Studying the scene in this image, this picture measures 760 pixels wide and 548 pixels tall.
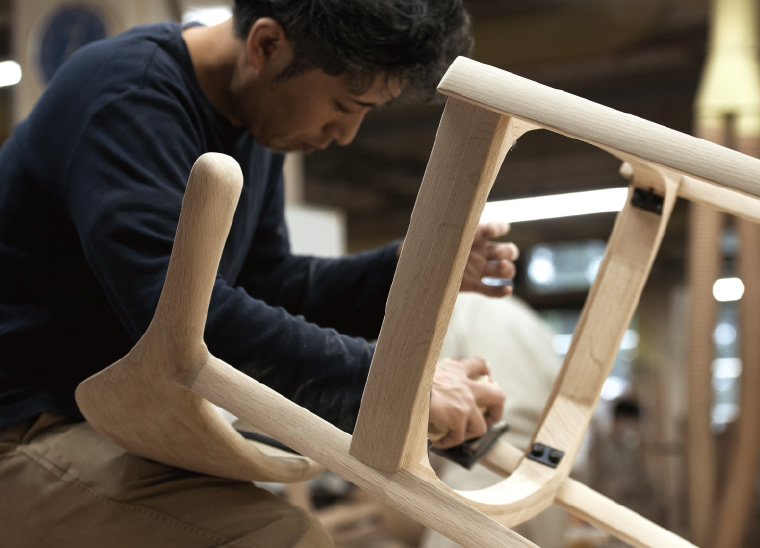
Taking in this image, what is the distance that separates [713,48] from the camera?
2.59 metres

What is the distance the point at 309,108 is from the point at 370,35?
135 millimetres

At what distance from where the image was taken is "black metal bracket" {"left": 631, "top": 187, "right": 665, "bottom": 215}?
959 millimetres

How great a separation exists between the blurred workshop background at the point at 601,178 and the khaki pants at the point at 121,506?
1.08 m

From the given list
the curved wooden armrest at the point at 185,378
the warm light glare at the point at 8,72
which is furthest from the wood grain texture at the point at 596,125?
the warm light glare at the point at 8,72

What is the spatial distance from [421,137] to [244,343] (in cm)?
575

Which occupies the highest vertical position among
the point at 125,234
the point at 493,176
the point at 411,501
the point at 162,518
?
the point at 493,176

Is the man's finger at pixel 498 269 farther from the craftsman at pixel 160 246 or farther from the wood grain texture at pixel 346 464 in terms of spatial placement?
the wood grain texture at pixel 346 464

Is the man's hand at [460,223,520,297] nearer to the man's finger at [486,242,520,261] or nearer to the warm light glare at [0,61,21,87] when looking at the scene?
the man's finger at [486,242,520,261]

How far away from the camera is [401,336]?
0.64 meters

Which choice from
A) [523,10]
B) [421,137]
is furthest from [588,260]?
[523,10]

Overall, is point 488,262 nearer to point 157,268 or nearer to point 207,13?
point 157,268

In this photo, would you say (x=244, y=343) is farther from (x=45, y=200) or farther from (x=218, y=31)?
(x=218, y=31)

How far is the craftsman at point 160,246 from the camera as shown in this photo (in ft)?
2.54

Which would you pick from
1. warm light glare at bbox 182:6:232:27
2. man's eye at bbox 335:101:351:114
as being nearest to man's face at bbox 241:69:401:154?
man's eye at bbox 335:101:351:114
